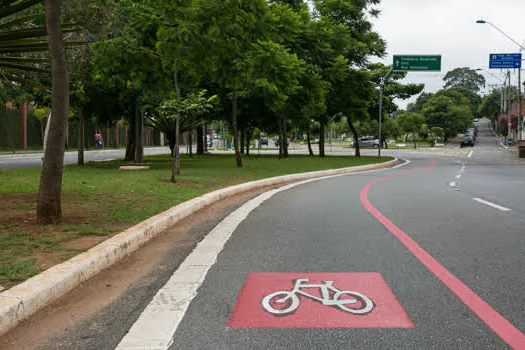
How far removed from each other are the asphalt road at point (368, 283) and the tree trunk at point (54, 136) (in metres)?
2.61

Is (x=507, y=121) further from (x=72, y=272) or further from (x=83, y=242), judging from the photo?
(x=72, y=272)

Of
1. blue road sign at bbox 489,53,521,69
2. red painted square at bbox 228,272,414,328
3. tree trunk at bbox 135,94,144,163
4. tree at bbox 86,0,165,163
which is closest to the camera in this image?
red painted square at bbox 228,272,414,328

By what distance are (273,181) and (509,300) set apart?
13.9m

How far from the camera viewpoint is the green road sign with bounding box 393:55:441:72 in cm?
3797

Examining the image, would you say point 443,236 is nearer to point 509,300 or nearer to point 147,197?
point 509,300

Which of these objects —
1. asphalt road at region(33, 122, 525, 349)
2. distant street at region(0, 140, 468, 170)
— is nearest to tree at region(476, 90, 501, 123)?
distant street at region(0, 140, 468, 170)

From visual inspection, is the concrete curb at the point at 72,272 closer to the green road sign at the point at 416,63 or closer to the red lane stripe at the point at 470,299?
the red lane stripe at the point at 470,299

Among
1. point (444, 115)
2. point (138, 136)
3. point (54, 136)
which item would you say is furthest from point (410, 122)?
point (54, 136)

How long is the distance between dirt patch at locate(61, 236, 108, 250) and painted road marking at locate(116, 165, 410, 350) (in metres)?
1.14

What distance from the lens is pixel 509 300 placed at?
14.6ft

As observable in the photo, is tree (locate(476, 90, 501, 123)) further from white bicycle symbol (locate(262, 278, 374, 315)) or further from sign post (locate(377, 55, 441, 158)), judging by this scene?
white bicycle symbol (locate(262, 278, 374, 315))

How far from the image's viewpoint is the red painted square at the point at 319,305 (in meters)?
3.91

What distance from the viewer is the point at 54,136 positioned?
766 cm

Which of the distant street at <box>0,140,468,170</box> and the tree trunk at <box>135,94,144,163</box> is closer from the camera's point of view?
the tree trunk at <box>135,94,144,163</box>
